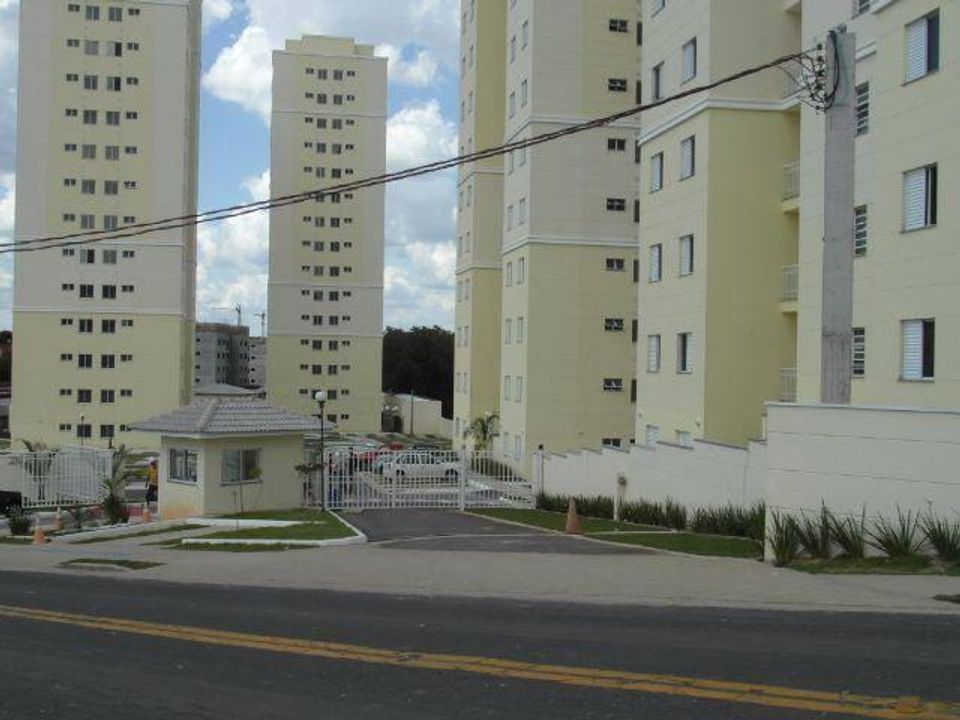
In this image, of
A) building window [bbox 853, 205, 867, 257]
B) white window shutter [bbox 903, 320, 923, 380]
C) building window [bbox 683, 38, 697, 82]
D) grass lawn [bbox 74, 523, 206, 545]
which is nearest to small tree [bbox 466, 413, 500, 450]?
building window [bbox 683, 38, 697, 82]

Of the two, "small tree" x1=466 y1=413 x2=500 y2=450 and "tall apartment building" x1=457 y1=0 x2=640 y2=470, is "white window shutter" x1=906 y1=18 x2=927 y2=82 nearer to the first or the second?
"tall apartment building" x1=457 y1=0 x2=640 y2=470

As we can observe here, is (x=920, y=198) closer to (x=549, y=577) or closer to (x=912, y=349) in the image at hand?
(x=912, y=349)

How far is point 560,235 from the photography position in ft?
158

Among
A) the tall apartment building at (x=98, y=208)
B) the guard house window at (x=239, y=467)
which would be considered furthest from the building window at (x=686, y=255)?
the tall apartment building at (x=98, y=208)

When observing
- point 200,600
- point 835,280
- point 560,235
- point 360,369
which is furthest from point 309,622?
point 360,369

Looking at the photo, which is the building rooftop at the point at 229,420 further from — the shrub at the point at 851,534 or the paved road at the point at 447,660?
the shrub at the point at 851,534

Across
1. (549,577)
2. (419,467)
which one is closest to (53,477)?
(419,467)

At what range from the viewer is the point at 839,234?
1379cm

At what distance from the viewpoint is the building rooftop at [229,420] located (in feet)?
86.6

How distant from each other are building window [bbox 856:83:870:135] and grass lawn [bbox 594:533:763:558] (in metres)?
9.86

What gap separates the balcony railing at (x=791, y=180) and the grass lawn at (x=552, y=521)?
1059cm

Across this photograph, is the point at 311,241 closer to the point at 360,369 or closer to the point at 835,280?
the point at 360,369

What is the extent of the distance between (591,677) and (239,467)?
20460 mm

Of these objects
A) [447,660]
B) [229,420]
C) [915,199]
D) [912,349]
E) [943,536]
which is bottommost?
[447,660]
